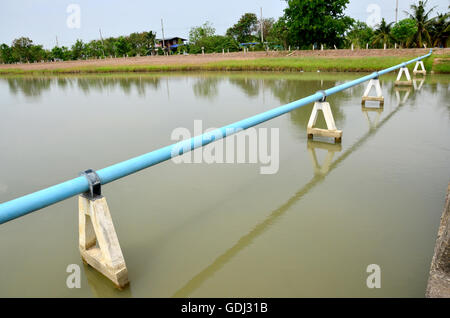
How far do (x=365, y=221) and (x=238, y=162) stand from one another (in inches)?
65.7

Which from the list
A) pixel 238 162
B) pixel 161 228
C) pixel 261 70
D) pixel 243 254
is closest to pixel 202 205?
pixel 161 228

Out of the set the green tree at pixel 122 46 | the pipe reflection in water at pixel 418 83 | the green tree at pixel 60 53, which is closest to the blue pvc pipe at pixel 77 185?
the pipe reflection in water at pixel 418 83

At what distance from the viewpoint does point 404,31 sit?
24109 millimetres

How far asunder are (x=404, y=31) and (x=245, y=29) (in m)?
21.7

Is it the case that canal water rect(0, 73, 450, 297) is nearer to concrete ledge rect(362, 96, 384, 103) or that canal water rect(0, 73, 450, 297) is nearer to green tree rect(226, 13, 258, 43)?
concrete ledge rect(362, 96, 384, 103)

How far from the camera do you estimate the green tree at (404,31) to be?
A: 928 inches

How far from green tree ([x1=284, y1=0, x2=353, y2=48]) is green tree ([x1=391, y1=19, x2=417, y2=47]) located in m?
4.32

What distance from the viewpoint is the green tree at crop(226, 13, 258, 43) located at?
135 ft

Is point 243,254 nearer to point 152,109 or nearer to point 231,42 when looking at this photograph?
point 152,109

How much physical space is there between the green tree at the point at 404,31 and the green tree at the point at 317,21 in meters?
4.32

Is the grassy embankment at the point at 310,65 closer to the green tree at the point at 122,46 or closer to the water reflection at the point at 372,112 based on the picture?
the water reflection at the point at 372,112

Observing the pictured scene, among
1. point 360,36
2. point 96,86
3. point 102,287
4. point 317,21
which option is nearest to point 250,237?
point 102,287

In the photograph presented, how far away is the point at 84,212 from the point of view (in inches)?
74.6

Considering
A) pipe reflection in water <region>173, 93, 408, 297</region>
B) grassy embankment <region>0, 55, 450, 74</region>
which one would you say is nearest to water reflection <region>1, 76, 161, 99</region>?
grassy embankment <region>0, 55, 450, 74</region>
